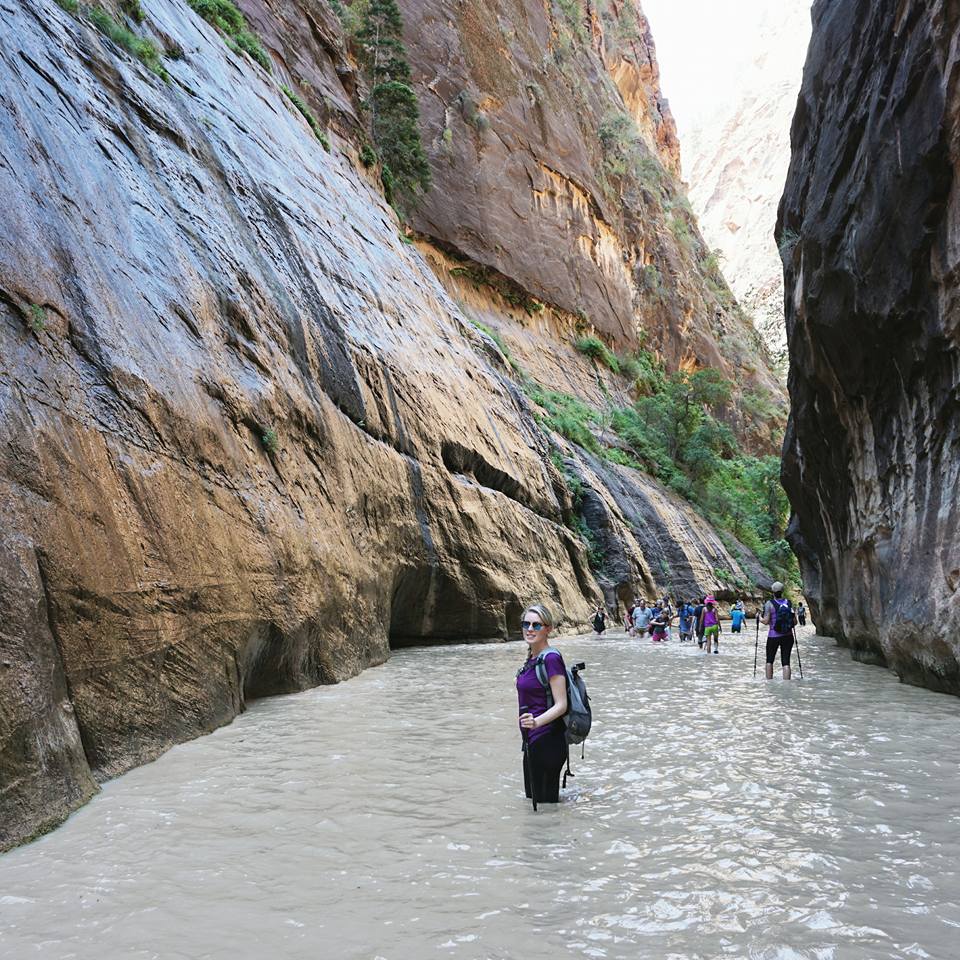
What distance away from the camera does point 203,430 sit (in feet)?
27.0

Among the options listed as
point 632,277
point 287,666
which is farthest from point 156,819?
point 632,277

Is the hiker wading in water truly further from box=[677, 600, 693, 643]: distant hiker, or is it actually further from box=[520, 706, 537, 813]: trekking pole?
box=[677, 600, 693, 643]: distant hiker

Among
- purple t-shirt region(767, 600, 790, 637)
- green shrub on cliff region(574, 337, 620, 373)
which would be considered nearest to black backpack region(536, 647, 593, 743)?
purple t-shirt region(767, 600, 790, 637)

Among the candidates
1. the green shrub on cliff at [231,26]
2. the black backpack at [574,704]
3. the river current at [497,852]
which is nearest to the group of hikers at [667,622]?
the river current at [497,852]

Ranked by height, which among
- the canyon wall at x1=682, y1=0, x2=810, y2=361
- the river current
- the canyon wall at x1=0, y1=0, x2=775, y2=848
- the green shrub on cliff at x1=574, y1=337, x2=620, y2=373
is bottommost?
the river current

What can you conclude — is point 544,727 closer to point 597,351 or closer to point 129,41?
A: point 129,41

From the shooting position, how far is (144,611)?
6.28 metres

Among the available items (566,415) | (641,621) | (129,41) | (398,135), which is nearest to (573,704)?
(129,41)

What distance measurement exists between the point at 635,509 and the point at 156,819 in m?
26.6

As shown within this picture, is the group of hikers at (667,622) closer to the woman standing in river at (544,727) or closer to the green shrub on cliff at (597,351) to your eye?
the woman standing in river at (544,727)

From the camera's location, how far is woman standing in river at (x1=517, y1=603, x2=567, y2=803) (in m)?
5.02

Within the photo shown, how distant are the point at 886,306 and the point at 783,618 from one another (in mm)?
4960

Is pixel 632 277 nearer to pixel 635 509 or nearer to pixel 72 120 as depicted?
pixel 635 509

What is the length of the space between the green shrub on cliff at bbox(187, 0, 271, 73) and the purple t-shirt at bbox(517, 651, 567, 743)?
66.8 ft
